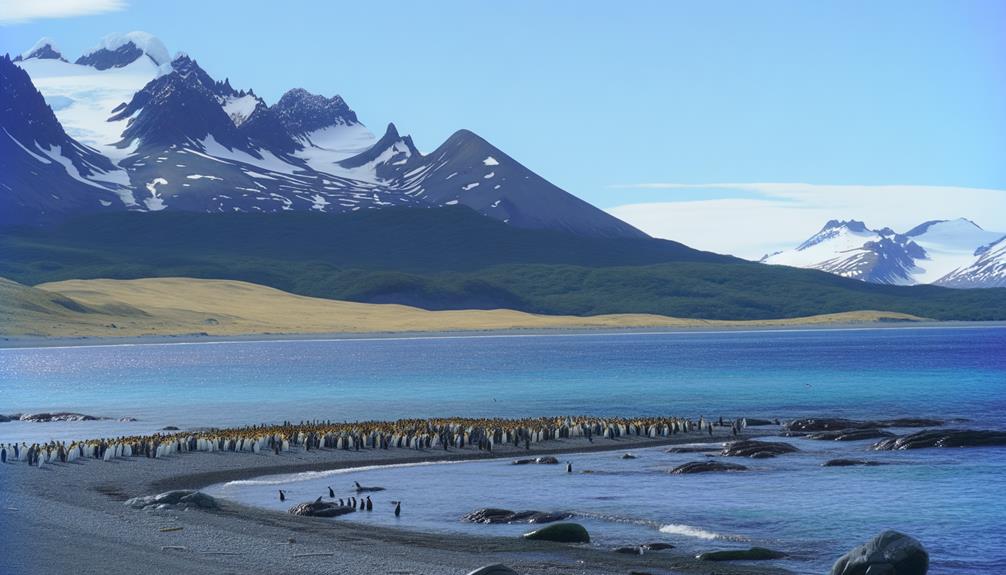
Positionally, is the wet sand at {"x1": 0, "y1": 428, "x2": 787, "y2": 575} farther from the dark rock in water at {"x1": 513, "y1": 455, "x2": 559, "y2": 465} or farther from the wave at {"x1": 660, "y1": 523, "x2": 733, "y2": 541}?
the dark rock in water at {"x1": 513, "y1": 455, "x2": 559, "y2": 465}

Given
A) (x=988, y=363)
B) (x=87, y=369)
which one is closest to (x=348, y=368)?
(x=87, y=369)

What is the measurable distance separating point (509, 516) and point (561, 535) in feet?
13.0

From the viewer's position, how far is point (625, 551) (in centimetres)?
3428

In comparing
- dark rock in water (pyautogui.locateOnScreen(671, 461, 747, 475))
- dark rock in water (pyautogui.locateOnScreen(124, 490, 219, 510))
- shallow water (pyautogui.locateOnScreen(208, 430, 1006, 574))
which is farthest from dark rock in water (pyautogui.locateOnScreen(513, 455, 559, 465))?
dark rock in water (pyautogui.locateOnScreen(124, 490, 219, 510))

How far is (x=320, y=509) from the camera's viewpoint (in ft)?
134

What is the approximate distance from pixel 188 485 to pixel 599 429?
25903 mm

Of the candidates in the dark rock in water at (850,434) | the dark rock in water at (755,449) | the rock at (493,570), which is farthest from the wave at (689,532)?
the dark rock in water at (850,434)

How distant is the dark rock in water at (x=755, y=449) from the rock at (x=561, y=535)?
22.4 m

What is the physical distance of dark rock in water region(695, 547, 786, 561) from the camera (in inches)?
1308

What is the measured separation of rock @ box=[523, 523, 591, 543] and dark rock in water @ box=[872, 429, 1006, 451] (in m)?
27.8

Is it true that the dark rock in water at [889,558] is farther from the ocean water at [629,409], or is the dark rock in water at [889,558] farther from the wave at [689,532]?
the wave at [689,532]

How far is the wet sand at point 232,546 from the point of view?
30.1 metres

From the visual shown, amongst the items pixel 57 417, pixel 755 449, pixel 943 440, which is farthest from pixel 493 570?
pixel 57 417

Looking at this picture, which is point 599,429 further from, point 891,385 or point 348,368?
point 348,368
